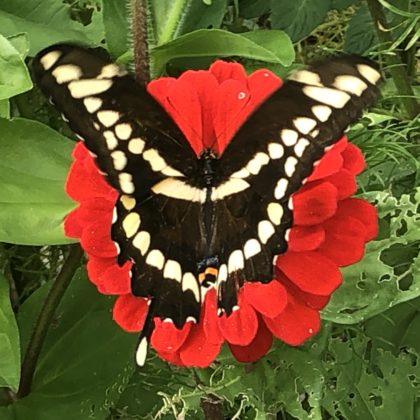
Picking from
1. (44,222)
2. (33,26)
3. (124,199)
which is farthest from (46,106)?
(124,199)

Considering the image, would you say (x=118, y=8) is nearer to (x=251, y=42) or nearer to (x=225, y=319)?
(x=251, y=42)

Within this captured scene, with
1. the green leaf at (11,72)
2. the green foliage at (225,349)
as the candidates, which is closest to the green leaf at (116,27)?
the green foliage at (225,349)

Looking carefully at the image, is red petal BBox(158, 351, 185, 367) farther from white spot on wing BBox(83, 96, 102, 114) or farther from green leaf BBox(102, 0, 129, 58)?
green leaf BBox(102, 0, 129, 58)

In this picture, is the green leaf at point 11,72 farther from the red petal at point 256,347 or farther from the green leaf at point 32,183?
the red petal at point 256,347

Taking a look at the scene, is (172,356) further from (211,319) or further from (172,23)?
(172,23)

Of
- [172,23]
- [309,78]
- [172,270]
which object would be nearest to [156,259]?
[172,270]
